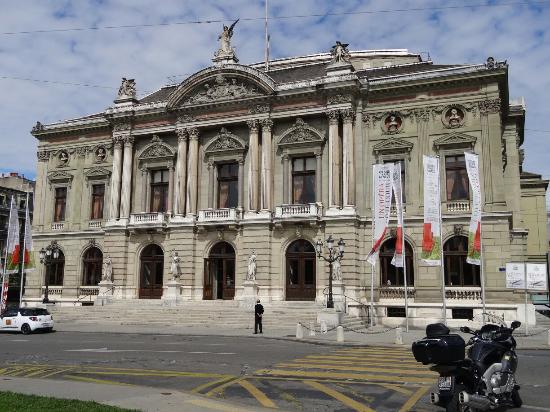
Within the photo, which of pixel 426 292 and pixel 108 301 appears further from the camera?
pixel 108 301

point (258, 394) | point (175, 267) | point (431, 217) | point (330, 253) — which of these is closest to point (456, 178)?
point (431, 217)

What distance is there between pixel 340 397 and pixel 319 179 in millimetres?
27632

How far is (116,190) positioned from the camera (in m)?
43.0

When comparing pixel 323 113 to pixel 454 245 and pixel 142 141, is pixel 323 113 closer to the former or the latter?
pixel 454 245

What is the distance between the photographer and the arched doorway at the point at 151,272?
4156 centimetres

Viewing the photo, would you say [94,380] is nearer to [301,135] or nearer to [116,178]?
[301,135]

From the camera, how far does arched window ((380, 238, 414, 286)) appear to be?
116ft

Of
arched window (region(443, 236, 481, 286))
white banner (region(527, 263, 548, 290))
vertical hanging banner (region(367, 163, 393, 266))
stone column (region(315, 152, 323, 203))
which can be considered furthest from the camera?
stone column (region(315, 152, 323, 203))

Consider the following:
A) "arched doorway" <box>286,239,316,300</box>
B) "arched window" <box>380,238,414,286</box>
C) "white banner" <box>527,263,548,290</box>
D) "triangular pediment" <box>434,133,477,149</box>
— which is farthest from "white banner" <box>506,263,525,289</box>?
"arched doorway" <box>286,239,316,300</box>

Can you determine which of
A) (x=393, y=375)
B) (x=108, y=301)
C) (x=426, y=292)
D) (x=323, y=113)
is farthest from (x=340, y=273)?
(x=393, y=375)

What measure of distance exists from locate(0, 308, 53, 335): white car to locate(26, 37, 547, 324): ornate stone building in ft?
35.4

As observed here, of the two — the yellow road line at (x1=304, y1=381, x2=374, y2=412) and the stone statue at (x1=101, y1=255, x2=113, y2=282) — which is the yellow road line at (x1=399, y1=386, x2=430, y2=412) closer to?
the yellow road line at (x1=304, y1=381, x2=374, y2=412)

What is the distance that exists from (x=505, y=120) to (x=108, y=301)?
30.7 metres

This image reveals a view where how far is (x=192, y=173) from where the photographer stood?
40.7 meters
